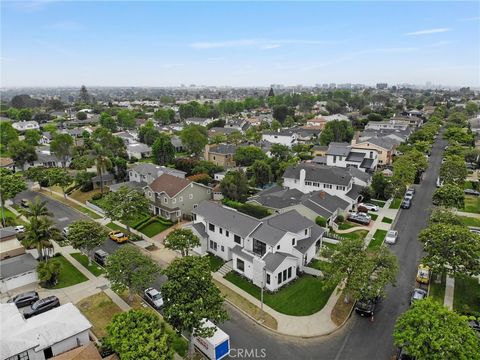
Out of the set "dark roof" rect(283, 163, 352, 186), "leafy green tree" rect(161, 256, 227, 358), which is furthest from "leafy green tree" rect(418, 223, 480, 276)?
"dark roof" rect(283, 163, 352, 186)

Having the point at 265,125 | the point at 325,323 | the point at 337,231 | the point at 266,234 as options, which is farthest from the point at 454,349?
the point at 265,125

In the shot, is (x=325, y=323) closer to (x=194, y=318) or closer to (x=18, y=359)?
(x=194, y=318)

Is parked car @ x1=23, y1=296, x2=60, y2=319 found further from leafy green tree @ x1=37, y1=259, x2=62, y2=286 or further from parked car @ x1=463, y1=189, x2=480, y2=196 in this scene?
parked car @ x1=463, y1=189, x2=480, y2=196

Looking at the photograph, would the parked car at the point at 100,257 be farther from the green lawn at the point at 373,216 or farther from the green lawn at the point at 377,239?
the green lawn at the point at 373,216

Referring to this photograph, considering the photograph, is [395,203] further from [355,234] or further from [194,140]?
[194,140]

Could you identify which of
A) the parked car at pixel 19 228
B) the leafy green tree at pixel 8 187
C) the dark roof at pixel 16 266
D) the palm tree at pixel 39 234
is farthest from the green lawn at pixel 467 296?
the leafy green tree at pixel 8 187

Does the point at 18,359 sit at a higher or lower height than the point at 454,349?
lower

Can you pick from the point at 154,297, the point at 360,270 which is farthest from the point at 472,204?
the point at 154,297

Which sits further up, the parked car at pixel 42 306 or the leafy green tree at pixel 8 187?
the leafy green tree at pixel 8 187
